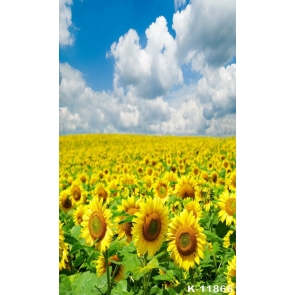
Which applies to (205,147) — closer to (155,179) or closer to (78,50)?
(155,179)

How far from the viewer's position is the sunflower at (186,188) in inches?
135

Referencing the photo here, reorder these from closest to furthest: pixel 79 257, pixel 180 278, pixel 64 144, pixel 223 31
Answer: pixel 180 278 → pixel 79 257 → pixel 223 31 → pixel 64 144

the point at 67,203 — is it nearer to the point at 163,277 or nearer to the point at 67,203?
the point at 67,203

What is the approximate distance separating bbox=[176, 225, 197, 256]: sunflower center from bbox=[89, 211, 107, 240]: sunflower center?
1.46 feet

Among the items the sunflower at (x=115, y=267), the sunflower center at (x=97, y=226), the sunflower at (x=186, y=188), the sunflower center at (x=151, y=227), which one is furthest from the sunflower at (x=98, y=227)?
the sunflower at (x=186, y=188)

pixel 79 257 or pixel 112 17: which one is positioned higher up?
pixel 112 17

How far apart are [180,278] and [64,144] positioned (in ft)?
4.22

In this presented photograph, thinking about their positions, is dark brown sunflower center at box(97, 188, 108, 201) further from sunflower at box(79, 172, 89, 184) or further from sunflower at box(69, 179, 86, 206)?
sunflower at box(79, 172, 89, 184)

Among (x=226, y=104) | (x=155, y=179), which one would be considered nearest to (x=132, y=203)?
(x=155, y=179)

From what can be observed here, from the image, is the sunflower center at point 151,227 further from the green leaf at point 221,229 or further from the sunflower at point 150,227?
the green leaf at point 221,229

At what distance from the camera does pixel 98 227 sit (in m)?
2.95

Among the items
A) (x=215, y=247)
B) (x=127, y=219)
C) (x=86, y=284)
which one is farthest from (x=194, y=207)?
(x=86, y=284)

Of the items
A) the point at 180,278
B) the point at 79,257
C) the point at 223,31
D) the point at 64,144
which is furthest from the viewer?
the point at 64,144
